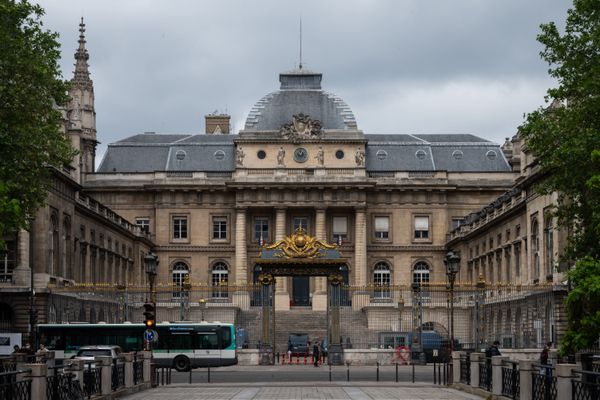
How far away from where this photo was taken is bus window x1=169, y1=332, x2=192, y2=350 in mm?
67062

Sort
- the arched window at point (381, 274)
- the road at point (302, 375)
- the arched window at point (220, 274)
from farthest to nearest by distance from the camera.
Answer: the arched window at point (220, 274) < the arched window at point (381, 274) < the road at point (302, 375)

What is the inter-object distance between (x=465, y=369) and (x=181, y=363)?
80.2ft

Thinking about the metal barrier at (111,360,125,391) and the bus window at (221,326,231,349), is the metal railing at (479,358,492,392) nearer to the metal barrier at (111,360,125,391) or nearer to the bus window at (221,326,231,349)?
the metal barrier at (111,360,125,391)

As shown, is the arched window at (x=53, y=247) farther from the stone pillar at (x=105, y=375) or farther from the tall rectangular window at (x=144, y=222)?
the tall rectangular window at (x=144, y=222)

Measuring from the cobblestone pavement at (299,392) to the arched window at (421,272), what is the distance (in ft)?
216

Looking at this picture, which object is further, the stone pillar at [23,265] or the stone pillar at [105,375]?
the stone pillar at [23,265]

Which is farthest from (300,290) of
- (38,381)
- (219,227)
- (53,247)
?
(38,381)

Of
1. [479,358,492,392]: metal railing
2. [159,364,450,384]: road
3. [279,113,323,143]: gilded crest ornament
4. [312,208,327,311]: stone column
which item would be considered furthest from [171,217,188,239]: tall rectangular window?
[479,358,492,392]: metal railing

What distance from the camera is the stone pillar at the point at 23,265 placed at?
6825cm

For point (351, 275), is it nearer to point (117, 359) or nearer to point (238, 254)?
point (238, 254)

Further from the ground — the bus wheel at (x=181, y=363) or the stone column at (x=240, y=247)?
the stone column at (x=240, y=247)

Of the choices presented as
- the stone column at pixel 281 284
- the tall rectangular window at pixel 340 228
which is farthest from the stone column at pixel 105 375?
the tall rectangular window at pixel 340 228

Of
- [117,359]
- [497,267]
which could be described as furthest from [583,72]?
[497,267]

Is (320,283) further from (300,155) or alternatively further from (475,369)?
(475,369)
